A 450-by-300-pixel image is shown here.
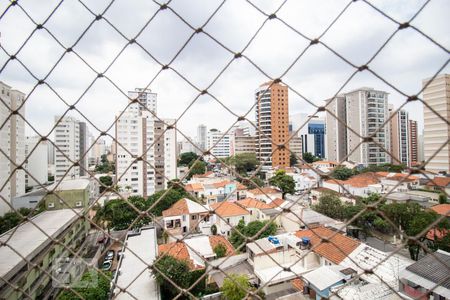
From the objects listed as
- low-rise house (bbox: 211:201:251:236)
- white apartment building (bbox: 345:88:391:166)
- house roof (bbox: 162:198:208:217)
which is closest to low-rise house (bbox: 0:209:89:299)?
house roof (bbox: 162:198:208:217)

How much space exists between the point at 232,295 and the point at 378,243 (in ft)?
17.0

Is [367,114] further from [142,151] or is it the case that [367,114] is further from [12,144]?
[12,144]

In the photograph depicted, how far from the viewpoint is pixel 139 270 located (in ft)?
14.6

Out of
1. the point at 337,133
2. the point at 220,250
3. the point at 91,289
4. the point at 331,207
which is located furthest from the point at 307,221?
the point at 337,133

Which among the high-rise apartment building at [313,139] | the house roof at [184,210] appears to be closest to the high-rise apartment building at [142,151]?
the house roof at [184,210]

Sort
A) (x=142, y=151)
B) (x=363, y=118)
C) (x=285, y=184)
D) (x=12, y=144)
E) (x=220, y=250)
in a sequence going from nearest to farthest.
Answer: (x=220, y=250), (x=12, y=144), (x=142, y=151), (x=285, y=184), (x=363, y=118)

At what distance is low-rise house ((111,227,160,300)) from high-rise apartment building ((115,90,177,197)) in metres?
3.91

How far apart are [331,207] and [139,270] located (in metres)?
6.00

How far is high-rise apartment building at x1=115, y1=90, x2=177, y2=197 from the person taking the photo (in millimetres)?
10336

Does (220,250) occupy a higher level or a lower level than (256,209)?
lower

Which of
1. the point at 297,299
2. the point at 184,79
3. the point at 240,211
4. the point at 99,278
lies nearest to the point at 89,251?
the point at 99,278

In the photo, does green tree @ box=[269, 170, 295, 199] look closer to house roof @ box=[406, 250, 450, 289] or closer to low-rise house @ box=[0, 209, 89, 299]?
house roof @ box=[406, 250, 450, 289]

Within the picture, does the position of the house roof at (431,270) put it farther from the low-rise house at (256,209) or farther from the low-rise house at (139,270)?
the low-rise house at (256,209)

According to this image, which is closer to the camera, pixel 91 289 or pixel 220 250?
pixel 91 289
